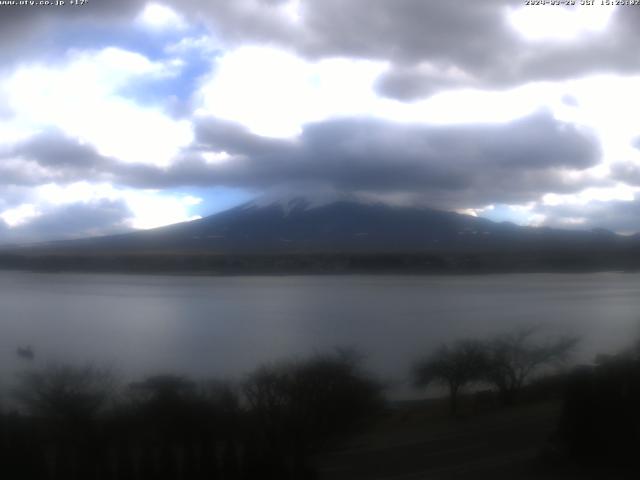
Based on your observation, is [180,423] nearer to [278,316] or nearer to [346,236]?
[278,316]

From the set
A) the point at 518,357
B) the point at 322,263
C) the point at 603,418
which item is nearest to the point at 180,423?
the point at 603,418

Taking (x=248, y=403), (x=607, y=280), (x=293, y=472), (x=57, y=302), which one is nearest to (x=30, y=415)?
(x=248, y=403)

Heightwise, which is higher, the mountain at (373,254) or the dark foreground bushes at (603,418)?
the mountain at (373,254)

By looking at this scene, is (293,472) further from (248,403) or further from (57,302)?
(57,302)

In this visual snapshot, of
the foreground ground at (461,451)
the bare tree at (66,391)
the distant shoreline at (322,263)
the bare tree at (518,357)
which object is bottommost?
the foreground ground at (461,451)

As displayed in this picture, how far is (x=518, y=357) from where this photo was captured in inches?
446

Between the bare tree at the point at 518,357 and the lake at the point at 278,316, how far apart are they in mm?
466

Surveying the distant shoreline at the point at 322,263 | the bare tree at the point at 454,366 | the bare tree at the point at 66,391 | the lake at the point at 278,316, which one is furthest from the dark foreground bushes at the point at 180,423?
the distant shoreline at the point at 322,263

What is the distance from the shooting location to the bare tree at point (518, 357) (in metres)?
10.2

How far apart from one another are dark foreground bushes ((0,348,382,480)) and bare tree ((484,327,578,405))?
1971mm

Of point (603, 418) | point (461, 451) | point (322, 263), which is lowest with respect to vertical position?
point (461, 451)

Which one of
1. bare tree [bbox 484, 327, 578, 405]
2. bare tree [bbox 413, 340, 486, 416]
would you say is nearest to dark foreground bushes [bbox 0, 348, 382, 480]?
bare tree [bbox 413, 340, 486, 416]

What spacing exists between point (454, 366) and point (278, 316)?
577 centimetres

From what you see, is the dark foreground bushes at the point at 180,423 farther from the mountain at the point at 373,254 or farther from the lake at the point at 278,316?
the mountain at the point at 373,254
